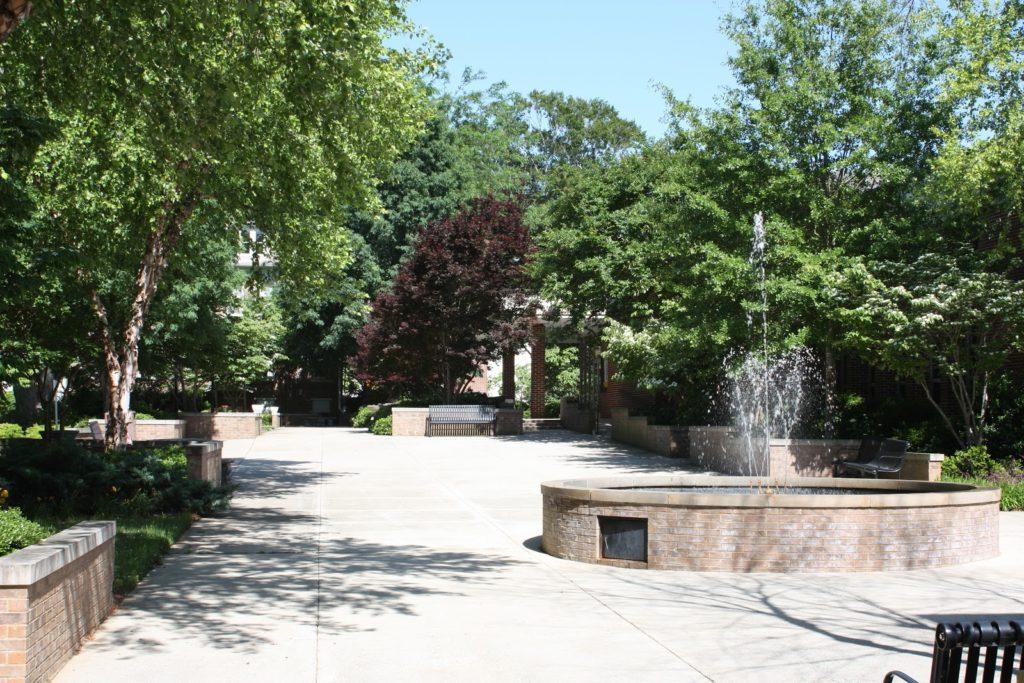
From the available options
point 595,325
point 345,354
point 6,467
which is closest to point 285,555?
point 6,467

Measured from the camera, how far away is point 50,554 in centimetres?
634

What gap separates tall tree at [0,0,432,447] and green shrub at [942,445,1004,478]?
1144cm

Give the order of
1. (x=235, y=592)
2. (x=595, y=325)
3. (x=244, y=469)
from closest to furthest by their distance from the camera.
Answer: (x=235, y=592)
(x=244, y=469)
(x=595, y=325)

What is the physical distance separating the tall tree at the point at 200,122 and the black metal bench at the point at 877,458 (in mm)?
10105

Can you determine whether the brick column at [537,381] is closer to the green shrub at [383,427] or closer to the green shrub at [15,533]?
the green shrub at [383,427]

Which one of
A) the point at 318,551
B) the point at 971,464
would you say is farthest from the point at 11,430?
the point at 971,464

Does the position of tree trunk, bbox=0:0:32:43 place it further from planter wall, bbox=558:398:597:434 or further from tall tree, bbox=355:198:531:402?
planter wall, bbox=558:398:597:434

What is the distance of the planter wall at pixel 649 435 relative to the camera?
25719 millimetres

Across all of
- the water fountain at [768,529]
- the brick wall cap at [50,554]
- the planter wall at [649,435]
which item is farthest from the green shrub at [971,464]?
the brick wall cap at [50,554]

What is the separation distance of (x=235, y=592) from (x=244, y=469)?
14.3 meters

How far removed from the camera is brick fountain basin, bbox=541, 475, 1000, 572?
34.8 ft

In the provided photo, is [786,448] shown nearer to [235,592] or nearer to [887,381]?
[887,381]

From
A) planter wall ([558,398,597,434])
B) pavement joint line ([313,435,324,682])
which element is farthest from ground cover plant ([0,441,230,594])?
planter wall ([558,398,597,434])

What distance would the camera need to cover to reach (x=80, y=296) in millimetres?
19906
